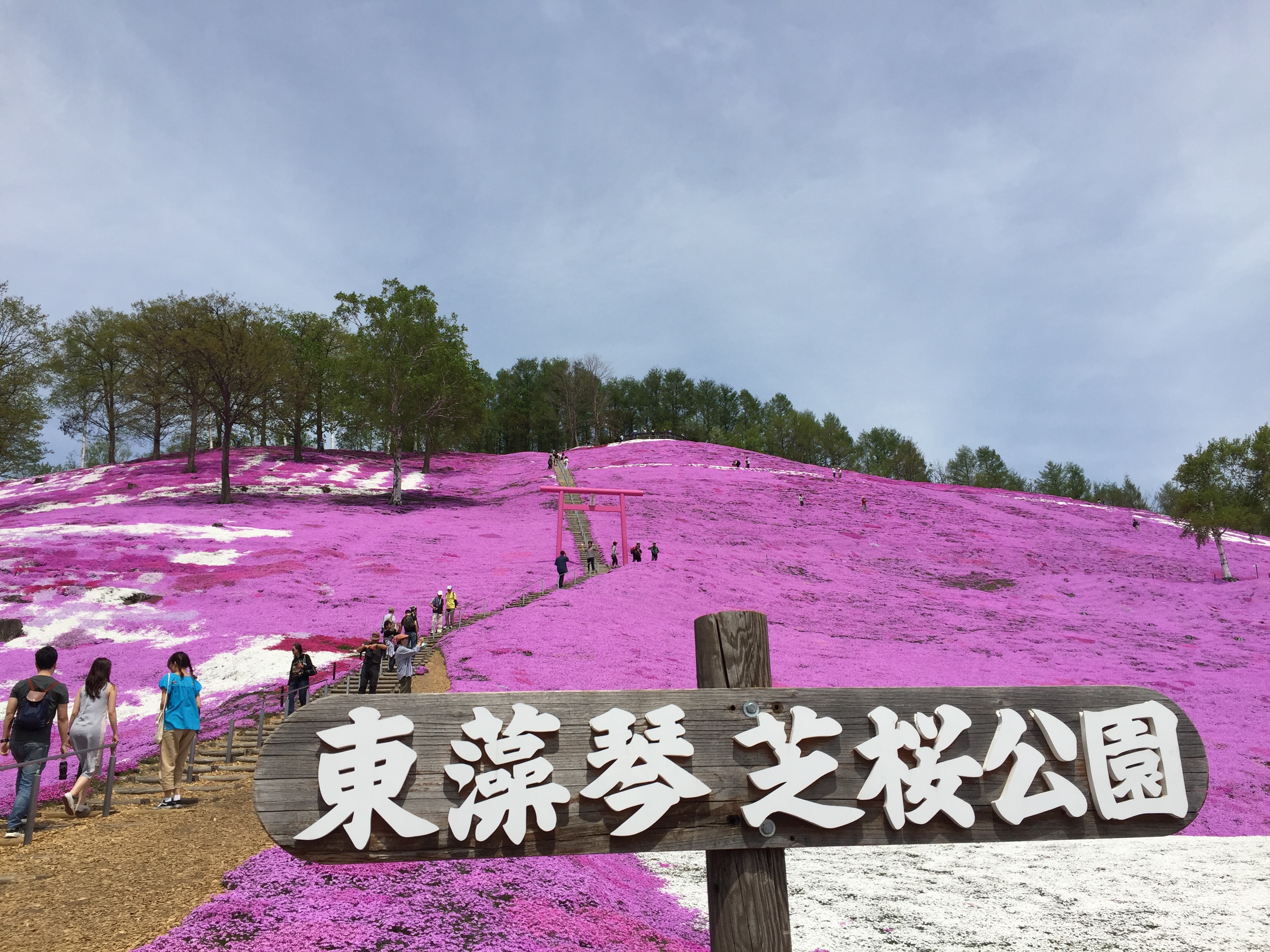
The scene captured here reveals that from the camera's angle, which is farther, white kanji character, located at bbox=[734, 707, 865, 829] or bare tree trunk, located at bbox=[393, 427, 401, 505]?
bare tree trunk, located at bbox=[393, 427, 401, 505]

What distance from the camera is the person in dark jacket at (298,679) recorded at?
1330cm

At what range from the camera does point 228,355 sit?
40.8 meters

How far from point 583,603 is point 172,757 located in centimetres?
1478

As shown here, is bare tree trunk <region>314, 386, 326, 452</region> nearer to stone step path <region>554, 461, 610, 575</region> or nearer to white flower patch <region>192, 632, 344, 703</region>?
stone step path <region>554, 461, 610, 575</region>

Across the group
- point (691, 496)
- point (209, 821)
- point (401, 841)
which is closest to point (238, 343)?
point (691, 496)

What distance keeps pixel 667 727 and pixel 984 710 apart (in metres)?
1.53

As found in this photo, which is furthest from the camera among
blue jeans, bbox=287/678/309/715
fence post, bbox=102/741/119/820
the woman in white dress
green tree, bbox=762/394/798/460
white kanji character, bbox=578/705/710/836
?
green tree, bbox=762/394/798/460

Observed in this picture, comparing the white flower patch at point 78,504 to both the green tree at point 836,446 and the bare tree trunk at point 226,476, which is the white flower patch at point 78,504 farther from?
the green tree at point 836,446

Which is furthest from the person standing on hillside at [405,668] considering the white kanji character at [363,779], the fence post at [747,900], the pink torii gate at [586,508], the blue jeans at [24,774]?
the fence post at [747,900]

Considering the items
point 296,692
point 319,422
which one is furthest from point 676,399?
point 296,692

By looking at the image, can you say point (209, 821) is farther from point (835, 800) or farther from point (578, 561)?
point (578, 561)

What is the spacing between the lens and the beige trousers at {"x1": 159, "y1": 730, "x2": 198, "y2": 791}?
8.75 m

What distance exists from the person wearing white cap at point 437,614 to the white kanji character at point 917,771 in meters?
19.2

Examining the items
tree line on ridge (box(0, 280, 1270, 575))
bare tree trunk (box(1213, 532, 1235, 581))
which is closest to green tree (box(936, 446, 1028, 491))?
tree line on ridge (box(0, 280, 1270, 575))
